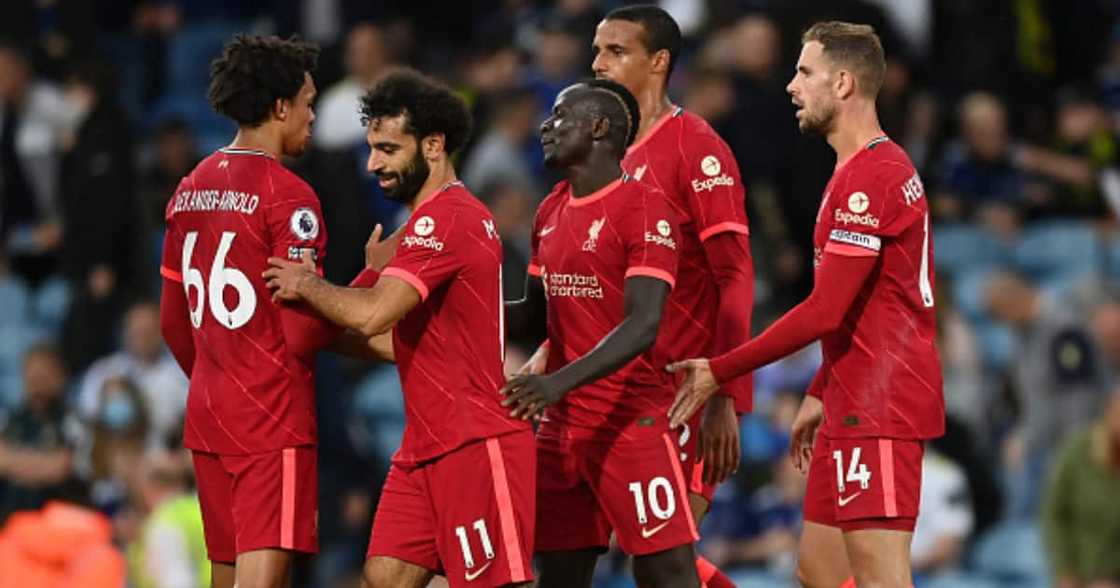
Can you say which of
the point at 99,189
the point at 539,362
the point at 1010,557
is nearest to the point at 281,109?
the point at 539,362

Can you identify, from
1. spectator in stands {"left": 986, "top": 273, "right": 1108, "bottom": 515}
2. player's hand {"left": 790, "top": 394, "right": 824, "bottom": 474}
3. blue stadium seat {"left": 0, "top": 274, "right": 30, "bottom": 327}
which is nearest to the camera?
player's hand {"left": 790, "top": 394, "right": 824, "bottom": 474}

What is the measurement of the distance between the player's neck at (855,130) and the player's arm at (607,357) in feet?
2.41

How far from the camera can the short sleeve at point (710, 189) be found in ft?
24.7

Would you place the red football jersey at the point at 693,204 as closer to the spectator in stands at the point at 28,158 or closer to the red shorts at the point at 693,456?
the red shorts at the point at 693,456

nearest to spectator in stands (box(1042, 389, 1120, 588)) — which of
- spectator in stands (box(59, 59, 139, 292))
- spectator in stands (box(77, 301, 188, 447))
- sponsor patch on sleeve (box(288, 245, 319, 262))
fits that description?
sponsor patch on sleeve (box(288, 245, 319, 262))

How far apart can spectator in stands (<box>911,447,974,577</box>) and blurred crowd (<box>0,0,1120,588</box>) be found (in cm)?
1

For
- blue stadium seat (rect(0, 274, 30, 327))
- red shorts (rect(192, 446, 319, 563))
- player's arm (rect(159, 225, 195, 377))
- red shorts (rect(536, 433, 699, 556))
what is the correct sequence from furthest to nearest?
blue stadium seat (rect(0, 274, 30, 327)) → player's arm (rect(159, 225, 195, 377)) → red shorts (rect(536, 433, 699, 556)) → red shorts (rect(192, 446, 319, 563))

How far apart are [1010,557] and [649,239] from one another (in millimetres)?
5111

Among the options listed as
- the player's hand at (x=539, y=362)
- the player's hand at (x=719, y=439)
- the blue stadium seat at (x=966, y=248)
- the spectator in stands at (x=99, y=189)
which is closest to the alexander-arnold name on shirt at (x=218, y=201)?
the player's hand at (x=539, y=362)

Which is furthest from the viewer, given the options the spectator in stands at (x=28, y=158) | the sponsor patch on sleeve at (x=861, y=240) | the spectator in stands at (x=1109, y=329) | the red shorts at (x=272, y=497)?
the spectator in stands at (x=28, y=158)

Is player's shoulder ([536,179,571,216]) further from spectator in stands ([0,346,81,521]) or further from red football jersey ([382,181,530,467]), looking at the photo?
spectator in stands ([0,346,81,521])

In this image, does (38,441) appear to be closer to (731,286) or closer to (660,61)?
(660,61)

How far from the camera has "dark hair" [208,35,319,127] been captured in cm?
714

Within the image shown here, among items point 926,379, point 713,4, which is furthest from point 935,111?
point 926,379
